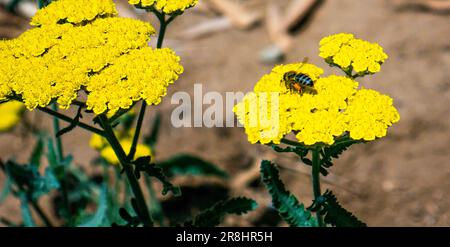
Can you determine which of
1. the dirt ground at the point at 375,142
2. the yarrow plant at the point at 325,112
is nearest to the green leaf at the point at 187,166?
the dirt ground at the point at 375,142

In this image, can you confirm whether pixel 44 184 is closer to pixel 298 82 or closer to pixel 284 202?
pixel 284 202

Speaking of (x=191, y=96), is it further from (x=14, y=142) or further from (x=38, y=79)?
(x=38, y=79)

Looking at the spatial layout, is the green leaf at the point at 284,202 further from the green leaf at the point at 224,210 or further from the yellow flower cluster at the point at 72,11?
the yellow flower cluster at the point at 72,11

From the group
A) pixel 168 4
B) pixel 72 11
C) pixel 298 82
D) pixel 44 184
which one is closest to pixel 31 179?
pixel 44 184

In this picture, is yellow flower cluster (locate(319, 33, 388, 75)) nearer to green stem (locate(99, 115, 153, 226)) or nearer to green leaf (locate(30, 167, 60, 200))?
green stem (locate(99, 115, 153, 226))

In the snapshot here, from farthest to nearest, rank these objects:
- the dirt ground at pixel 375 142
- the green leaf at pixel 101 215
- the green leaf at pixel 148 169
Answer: the dirt ground at pixel 375 142, the green leaf at pixel 101 215, the green leaf at pixel 148 169

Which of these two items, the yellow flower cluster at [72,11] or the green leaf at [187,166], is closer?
the yellow flower cluster at [72,11]
